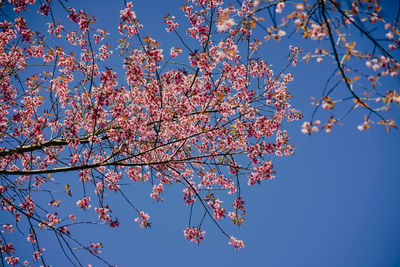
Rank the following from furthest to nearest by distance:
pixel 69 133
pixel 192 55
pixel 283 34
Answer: pixel 192 55 → pixel 69 133 → pixel 283 34

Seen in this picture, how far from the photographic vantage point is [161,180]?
634 cm

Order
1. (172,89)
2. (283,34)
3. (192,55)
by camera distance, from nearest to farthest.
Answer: (283,34) < (192,55) < (172,89)

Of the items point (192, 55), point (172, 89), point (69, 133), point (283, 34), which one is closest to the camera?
point (283, 34)

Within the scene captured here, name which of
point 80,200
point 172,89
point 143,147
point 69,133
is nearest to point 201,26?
point 172,89

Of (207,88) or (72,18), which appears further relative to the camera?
(207,88)

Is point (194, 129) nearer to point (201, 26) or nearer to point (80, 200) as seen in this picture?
point (201, 26)

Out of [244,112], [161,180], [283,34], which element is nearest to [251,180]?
[244,112]

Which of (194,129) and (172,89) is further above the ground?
(172,89)

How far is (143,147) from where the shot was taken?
5.85 m

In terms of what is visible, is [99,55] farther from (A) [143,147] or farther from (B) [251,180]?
(B) [251,180]

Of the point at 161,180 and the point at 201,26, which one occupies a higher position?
the point at 201,26

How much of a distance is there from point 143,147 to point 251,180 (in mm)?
2789

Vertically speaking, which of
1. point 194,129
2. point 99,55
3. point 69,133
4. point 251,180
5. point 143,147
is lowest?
point 251,180

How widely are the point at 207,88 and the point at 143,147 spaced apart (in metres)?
2.20
